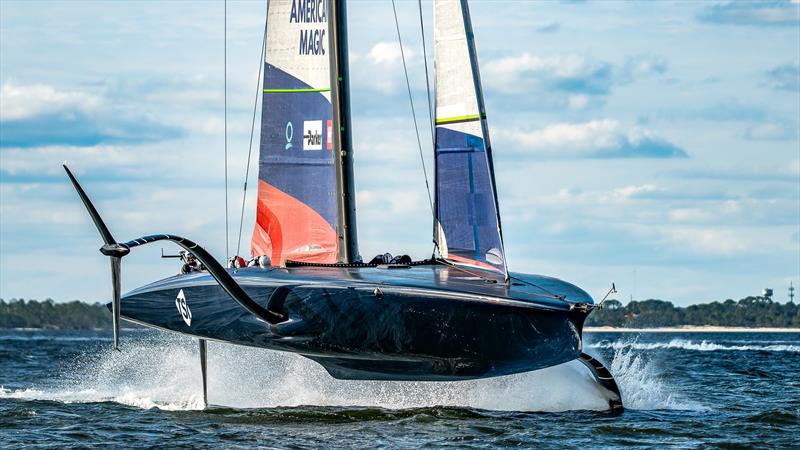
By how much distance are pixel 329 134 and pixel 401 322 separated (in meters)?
3.75

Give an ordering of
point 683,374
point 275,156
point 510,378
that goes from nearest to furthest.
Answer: point 510,378, point 275,156, point 683,374

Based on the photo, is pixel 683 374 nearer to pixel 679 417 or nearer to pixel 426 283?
pixel 679 417

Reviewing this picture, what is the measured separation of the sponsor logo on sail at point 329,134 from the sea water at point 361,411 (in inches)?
103

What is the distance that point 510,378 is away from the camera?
1623 cm

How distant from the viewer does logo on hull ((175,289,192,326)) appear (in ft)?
51.5

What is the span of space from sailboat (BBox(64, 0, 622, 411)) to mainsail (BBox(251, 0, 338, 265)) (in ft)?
0.06

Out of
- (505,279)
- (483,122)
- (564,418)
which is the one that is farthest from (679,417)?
(483,122)

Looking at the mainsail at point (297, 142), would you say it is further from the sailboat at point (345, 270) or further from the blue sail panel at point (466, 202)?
the blue sail panel at point (466, 202)

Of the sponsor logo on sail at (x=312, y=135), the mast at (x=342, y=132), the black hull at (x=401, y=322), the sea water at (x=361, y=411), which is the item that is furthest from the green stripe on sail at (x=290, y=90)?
the sea water at (x=361, y=411)

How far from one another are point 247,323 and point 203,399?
8.25ft

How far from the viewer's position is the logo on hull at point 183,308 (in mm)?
15703

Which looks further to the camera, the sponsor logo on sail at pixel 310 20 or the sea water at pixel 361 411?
the sponsor logo on sail at pixel 310 20

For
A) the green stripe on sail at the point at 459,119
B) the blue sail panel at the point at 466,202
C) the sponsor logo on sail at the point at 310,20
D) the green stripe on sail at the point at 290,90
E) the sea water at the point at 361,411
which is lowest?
the sea water at the point at 361,411

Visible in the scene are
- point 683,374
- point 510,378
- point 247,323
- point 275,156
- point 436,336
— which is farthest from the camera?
point 683,374
